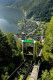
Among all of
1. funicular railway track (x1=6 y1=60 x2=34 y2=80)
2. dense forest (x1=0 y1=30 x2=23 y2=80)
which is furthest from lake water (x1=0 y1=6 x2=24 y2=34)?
funicular railway track (x1=6 y1=60 x2=34 y2=80)

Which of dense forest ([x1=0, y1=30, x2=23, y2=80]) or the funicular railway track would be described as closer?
the funicular railway track

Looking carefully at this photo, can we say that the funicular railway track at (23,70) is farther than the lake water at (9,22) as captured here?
No

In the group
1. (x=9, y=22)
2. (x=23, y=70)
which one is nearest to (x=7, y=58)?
(x=23, y=70)

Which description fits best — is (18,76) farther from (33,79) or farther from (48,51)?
(48,51)

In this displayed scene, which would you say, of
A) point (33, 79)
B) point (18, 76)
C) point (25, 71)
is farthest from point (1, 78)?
point (33, 79)

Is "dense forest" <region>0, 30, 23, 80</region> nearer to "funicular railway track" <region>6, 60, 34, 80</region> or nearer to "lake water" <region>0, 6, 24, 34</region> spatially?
"funicular railway track" <region>6, 60, 34, 80</region>

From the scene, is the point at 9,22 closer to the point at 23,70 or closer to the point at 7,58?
the point at 7,58

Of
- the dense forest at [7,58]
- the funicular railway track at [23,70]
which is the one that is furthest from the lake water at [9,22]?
the funicular railway track at [23,70]

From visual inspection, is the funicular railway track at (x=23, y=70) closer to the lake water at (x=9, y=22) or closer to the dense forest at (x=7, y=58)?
the dense forest at (x=7, y=58)

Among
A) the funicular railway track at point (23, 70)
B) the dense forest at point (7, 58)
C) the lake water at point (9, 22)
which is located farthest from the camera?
the lake water at point (9, 22)

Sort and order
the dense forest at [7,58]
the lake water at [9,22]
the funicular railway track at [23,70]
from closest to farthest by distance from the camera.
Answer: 1. the funicular railway track at [23,70]
2. the dense forest at [7,58]
3. the lake water at [9,22]

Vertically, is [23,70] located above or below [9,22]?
below
